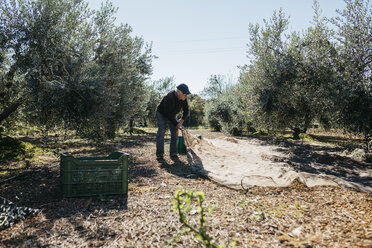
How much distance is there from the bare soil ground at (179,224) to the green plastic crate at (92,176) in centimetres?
16

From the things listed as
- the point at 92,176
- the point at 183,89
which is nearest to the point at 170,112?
the point at 183,89

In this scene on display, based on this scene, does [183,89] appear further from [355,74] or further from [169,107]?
[355,74]

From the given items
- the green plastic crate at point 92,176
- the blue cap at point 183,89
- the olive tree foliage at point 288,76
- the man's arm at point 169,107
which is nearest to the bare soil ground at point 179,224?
the green plastic crate at point 92,176

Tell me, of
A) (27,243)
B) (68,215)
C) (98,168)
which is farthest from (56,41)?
(27,243)

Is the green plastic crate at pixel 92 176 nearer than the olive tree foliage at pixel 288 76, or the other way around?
the green plastic crate at pixel 92 176

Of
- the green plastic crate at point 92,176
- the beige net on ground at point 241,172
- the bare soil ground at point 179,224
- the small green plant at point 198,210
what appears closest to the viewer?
the small green plant at point 198,210

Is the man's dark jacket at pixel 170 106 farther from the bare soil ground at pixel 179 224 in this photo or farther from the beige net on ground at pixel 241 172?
the bare soil ground at pixel 179 224

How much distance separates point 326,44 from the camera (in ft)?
29.7

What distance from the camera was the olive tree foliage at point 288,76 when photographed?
902cm

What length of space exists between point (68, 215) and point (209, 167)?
3718 millimetres

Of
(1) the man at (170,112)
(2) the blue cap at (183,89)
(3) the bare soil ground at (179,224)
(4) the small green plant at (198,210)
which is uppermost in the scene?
(2) the blue cap at (183,89)

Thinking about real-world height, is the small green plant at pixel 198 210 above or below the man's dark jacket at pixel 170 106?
below

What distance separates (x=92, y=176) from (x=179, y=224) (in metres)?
1.79

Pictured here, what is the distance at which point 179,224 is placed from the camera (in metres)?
3.10
